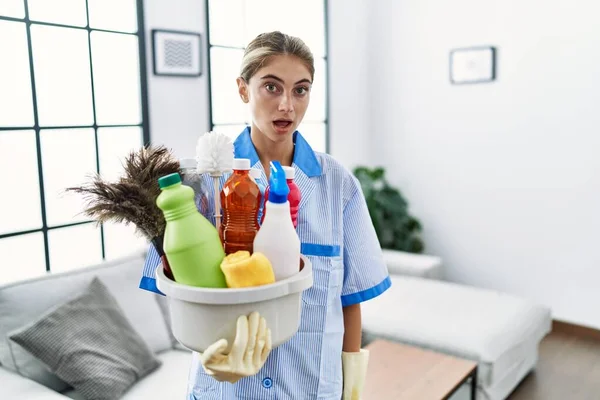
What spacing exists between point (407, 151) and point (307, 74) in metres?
3.08

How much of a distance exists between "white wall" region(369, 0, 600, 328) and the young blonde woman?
262 centimetres

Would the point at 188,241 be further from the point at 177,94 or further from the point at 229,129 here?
the point at 229,129

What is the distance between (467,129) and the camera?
363 centimetres

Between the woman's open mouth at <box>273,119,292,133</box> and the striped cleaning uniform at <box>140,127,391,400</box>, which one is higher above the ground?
the woman's open mouth at <box>273,119,292,133</box>

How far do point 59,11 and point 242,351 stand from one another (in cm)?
212

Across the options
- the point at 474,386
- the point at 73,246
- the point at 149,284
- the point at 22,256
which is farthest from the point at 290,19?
the point at 149,284

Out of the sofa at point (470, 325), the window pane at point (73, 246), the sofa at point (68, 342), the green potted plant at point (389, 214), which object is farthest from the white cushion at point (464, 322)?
the window pane at point (73, 246)

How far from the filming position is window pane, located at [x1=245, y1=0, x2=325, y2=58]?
3.23 meters

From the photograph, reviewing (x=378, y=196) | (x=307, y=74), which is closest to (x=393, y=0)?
(x=378, y=196)

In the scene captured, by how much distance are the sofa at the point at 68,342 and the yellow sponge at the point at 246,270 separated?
1263 mm

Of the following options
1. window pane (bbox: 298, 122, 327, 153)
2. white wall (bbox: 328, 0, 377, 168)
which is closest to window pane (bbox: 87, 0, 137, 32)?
window pane (bbox: 298, 122, 327, 153)

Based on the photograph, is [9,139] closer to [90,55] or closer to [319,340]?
[90,55]

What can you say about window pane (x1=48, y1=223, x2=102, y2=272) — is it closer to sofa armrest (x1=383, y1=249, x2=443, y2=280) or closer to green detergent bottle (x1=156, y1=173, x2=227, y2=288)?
sofa armrest (x1=383, y1=249, x2=443, y2=280)

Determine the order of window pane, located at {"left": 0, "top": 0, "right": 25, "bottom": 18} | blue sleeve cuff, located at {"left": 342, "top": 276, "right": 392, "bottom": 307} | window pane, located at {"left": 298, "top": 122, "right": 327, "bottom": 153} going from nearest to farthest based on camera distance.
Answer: blue sleeve cuff, located at {"left": 342, "top": 276, "right": 392, "bottom": 307} < window pane, located at {"left": 0, "top": 0, "right": 25, "bottom": 18} < window pane, located at {"left": 298, "top": 122, "right": 327, "bottom": 153}
